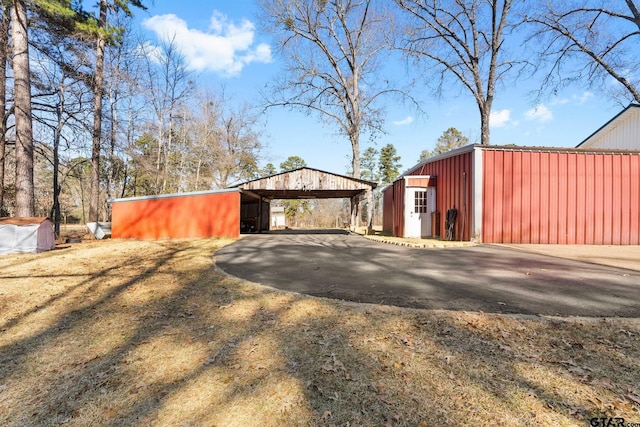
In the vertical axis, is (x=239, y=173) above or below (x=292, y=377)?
above

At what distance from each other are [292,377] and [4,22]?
60.6ft

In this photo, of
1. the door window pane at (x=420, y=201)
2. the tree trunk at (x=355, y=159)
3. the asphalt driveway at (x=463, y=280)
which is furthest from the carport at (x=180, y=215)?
the tree trunk at (x=355, y=159)

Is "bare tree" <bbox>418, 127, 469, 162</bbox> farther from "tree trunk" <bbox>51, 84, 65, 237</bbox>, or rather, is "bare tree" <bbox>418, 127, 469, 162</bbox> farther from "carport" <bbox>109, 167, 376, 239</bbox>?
"tree trunk" <bbox>51, 84, 65, 237</bbox>

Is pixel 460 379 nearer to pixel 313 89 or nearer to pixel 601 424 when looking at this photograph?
pixel 601 424

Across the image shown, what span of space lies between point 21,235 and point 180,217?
5804 mm

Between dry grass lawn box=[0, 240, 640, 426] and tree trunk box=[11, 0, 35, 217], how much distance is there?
30.6 feet

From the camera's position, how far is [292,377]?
92.7 inches

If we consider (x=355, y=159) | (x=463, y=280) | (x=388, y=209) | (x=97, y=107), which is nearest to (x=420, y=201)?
(x=388, y=209)

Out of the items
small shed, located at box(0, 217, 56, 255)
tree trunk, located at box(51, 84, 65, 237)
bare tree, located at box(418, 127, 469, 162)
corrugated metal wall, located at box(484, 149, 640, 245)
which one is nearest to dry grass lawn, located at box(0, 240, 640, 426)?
small shed, located at box(0, 217, 56, 255)

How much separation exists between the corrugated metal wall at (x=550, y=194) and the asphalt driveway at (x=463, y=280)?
260 centimetres

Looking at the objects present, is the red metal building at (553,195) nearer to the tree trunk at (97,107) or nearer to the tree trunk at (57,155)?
the tree trunk at (97,107)

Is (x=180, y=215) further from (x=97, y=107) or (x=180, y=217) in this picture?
(x=97, y=107)

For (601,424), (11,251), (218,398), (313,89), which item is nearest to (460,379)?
(601,424)

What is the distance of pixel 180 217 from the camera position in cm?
1418
